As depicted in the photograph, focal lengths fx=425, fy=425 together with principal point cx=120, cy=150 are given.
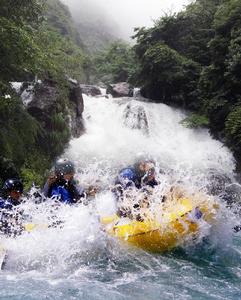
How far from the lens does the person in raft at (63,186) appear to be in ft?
24.1

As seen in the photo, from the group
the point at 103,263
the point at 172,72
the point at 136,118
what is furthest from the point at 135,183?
the point at 172,72

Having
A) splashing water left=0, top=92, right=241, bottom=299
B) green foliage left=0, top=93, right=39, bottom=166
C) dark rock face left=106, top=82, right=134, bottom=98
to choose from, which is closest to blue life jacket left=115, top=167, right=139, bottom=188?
splashing water left=0, top=92, right=241, bottom=299

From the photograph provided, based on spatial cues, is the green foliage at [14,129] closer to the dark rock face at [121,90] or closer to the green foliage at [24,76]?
the green foliage at [24,76]

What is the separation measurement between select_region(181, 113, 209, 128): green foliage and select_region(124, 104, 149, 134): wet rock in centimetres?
167

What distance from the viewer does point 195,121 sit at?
58.7ft

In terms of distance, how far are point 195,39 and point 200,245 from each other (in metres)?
15.4

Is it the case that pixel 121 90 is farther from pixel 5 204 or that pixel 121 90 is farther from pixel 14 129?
pixel 5 204

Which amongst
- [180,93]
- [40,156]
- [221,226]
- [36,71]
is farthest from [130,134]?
[221,226]

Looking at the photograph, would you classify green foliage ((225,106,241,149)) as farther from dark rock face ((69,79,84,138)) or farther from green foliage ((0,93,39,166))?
green foliage ((0,93,39,166))

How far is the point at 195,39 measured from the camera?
21141 mm

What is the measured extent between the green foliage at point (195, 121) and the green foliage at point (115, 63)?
11.6m

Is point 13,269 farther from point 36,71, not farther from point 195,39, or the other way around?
point 195,39

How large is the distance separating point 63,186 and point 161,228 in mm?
1846

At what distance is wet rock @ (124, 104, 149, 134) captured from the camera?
18644 mm
